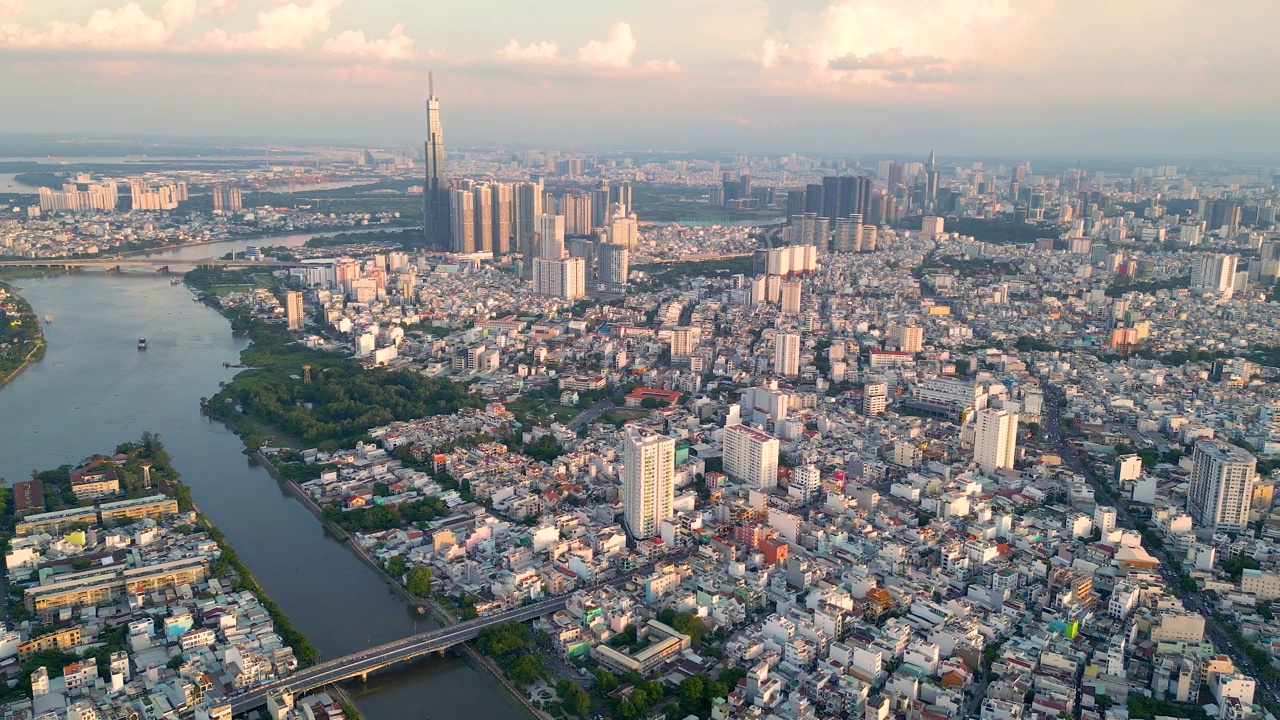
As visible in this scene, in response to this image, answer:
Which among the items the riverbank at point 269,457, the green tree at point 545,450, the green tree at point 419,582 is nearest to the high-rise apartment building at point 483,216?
the riverbank at point 269,457

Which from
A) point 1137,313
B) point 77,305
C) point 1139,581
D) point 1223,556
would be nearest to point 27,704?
point 1139,581

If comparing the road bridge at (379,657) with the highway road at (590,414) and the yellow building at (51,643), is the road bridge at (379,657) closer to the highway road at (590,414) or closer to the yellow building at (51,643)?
the yellow building at (51,643)

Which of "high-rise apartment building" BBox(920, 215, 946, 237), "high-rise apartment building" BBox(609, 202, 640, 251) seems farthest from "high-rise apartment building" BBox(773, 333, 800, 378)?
"high-rise apartment building" BBox(920, 215, 946, 237)

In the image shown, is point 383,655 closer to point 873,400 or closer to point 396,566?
point 396,566

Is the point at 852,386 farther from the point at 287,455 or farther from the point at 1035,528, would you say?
the point at 287,455

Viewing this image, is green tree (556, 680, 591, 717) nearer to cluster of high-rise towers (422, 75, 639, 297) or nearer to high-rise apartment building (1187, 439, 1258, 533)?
high-rise apartment building (1187, 439, 1258, 533)

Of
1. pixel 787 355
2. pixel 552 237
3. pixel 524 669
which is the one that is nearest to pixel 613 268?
pixel 552 237
